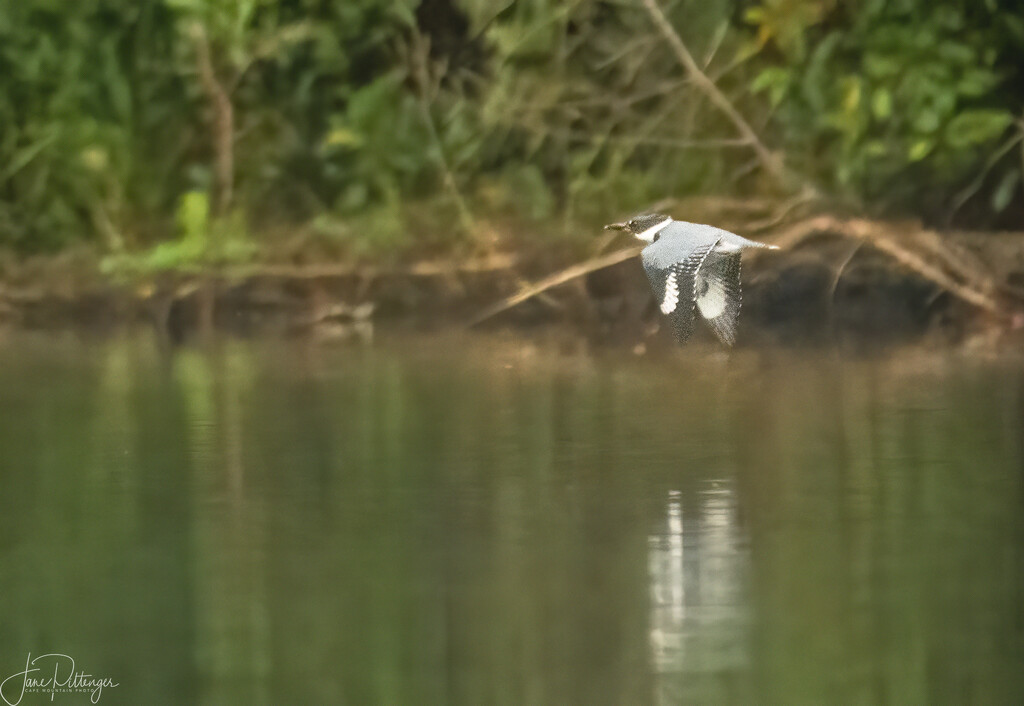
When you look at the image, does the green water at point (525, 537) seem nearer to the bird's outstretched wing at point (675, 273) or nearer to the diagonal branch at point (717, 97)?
the bird's outstretched wing at point (675, 273)

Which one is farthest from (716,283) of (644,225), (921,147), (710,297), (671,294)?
(921,147)

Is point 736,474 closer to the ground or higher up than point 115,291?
closer to the ground

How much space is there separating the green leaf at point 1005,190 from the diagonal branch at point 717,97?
1.19 metres

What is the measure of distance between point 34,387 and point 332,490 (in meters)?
3.58

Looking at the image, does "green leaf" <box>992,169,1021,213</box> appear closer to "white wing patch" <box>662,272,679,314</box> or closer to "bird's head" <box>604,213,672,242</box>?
"bird's head" <box>604,213,672,242</box>

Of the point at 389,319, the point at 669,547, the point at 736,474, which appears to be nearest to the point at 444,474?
the point at 736,474

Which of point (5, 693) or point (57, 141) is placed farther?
point (57, 141)

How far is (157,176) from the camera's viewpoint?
14.7 m

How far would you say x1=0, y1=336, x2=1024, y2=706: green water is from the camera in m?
4.36

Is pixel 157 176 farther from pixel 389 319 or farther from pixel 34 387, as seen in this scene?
pixel 34 387

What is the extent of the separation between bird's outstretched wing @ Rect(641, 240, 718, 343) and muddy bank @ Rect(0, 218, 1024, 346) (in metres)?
3.37

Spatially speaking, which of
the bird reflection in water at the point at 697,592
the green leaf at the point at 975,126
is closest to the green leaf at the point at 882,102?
the green leaf at the point at 975,126

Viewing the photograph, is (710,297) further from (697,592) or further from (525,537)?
(697,592)

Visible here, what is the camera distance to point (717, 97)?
12.7 meters
